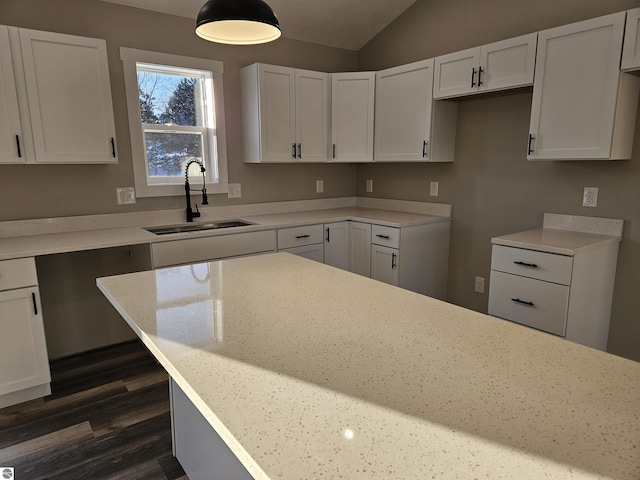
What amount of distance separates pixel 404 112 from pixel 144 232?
2279mm

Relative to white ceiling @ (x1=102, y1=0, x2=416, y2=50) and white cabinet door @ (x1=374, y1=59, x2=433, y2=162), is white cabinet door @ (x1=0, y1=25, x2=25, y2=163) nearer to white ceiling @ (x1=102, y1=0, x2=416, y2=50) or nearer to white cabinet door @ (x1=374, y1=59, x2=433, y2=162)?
white ceiling @ (x1=102, y1=0, x2=416, y2=50)

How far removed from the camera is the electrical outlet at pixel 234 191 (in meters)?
3.65

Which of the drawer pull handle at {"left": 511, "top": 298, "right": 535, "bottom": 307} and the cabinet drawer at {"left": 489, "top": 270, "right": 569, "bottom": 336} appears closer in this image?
the cabinet drawer at {"left": 489, "top": 270, "right": 569, "bottom": 336}

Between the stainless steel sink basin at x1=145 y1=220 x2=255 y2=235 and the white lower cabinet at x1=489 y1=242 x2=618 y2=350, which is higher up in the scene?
the stainless steel sink basin at x1=145 y1=220 x2=255 y2=235

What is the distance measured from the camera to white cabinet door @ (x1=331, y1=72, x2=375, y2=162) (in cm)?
372

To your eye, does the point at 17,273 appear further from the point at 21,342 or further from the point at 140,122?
the point at 140,122

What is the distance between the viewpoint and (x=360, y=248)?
3666mm

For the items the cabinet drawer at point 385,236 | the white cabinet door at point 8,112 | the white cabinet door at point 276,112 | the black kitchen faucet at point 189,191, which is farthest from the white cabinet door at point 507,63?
the white cabinet door at point 8,112

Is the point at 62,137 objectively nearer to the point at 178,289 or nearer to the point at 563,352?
the point at 178,289

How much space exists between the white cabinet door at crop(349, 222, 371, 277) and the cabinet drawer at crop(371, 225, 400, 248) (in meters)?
0.06

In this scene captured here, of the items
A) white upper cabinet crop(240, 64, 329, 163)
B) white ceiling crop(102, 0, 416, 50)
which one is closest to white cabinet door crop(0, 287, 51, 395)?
white upper cabinet crop(240, 64, 329, 163)

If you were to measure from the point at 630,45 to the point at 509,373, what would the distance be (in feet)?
7.29

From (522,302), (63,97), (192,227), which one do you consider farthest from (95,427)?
(522,302)

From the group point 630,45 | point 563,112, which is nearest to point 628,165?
point 563,112
